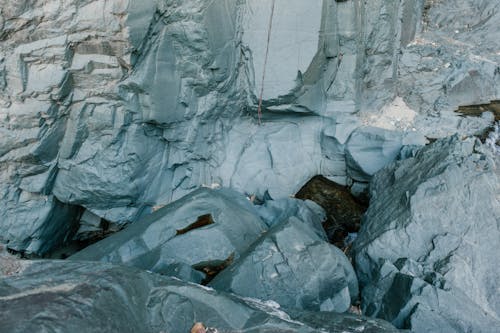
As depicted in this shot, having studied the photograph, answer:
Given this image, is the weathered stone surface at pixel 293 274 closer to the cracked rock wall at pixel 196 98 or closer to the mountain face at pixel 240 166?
the mountain face at pixel 240 166

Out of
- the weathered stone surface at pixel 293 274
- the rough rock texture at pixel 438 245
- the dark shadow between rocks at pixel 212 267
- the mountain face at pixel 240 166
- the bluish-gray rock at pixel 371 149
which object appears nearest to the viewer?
the mountain face at pixel 240 166

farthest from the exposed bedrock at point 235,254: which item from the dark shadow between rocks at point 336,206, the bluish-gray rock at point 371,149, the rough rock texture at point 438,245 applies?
the bluish-gray rock at point 371,149

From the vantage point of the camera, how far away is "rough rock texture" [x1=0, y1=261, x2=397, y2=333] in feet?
6.18

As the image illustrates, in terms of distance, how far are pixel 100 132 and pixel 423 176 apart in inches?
120

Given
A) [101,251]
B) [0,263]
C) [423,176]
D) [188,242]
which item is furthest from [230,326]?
[423,176]

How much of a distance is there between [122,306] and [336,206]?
382cm

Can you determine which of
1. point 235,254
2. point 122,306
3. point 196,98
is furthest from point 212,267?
point 196,98

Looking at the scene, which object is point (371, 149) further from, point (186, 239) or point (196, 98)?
point (186, 239)

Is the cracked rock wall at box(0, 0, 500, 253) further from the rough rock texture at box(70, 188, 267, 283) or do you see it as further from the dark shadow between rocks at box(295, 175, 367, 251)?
the rough rock texture at box(70, 188, 267, 283)

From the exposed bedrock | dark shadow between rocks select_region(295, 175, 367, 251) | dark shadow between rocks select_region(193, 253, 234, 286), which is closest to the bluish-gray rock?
dark shadow between rocks select_region(295, 175, 367, 251)

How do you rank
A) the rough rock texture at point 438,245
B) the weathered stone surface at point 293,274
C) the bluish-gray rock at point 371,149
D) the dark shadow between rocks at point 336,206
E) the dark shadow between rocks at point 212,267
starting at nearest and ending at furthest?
1. the rough rock texture at point 438,245
2. the weathered stone surface at point 293,274
3. the dark shadow between rocks at point 212,267
4. the dark shadow between rocks at point 336,206
5. the bluish-gray rock at point 371,149

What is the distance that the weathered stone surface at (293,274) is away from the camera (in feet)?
11.2

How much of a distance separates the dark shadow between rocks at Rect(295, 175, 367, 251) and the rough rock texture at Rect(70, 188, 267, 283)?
1116mm

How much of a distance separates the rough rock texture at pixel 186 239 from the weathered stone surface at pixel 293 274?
29cm
